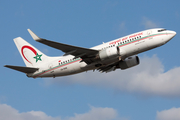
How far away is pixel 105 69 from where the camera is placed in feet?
155

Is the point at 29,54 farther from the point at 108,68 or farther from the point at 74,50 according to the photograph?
the point at 108,68

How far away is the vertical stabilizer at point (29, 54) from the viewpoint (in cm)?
4722

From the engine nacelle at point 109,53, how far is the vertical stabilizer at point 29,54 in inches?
446

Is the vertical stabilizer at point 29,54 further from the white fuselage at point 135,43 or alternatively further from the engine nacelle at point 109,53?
the engine nacelle at point 109,53

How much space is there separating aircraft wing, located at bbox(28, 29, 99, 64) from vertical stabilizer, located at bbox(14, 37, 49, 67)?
8626 mm

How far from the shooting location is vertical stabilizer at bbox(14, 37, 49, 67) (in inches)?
1859

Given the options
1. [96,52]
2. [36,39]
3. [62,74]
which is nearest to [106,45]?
[96,52]

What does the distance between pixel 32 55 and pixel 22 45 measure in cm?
296

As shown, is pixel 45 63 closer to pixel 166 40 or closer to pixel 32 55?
pixel 32 55

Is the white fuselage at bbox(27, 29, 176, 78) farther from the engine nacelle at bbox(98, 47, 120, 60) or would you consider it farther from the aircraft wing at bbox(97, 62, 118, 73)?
the aircraft wing at bbox(97, 62, 118, 73)

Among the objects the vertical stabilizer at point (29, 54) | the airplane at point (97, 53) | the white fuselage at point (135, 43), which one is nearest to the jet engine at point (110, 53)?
the airplane at point (97, 53)

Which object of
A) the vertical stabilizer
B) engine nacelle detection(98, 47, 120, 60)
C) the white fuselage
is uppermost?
the vertical stabilizer

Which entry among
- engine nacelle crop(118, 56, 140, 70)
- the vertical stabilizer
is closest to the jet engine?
engine nacelle crop(118, 56, 140, 70)

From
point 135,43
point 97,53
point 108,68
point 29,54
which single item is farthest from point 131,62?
point 29,54
